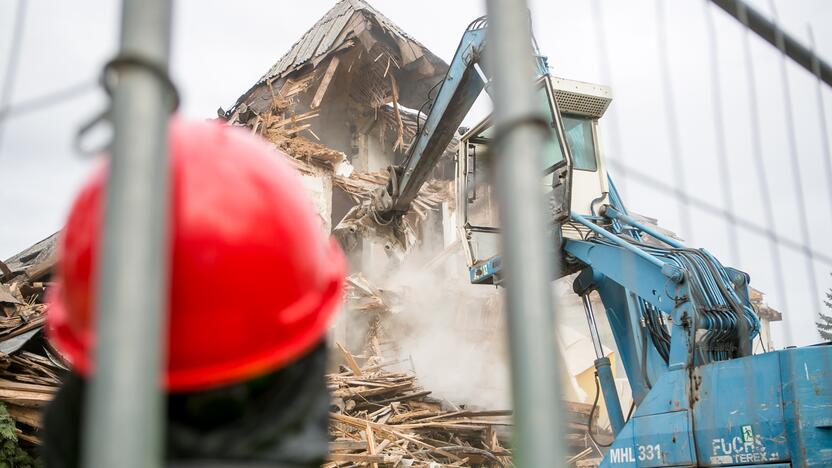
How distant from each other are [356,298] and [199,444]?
1332 cm

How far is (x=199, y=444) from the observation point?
3.21 feet

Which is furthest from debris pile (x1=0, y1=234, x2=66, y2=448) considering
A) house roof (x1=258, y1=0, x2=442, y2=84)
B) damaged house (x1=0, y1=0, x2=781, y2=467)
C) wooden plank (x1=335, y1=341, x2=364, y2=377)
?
house roof (x1=258, y1=0, x2=442, y2=84)

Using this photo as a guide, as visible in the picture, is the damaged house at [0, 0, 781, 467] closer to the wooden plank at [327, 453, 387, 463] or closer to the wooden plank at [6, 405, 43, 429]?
the wooden plank at [327, 453, 387, 463]

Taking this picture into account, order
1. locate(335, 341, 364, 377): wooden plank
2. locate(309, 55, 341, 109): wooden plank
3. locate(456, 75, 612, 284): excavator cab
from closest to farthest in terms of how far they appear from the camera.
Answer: locate(456, 75, 612, 284): excavator cab < locate(335, 341, 364, 377): wooden plank < locate(309, 55, 341, 109): wooden plank

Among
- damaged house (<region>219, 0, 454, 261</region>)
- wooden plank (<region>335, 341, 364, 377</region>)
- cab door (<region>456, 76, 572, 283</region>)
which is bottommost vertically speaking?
wooden plank (<region>335, 341, 364, 377</region>)

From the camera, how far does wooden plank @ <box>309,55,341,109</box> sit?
1476 centimetres

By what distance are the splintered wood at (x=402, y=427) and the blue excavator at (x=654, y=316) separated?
2654mm

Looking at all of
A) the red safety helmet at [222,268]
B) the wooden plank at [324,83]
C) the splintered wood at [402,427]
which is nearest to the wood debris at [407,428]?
the splintered wood at [402,427]

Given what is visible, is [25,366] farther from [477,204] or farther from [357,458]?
[477,204]

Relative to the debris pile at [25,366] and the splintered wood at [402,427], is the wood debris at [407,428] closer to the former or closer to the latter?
the splintered wood at [402,427]

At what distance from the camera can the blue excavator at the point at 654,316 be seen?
4.33 metres

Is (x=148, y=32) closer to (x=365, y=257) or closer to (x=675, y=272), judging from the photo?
(x=675, y=272)

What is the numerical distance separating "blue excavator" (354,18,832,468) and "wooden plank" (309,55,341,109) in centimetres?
637

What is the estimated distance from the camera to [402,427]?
9523 millimetres
